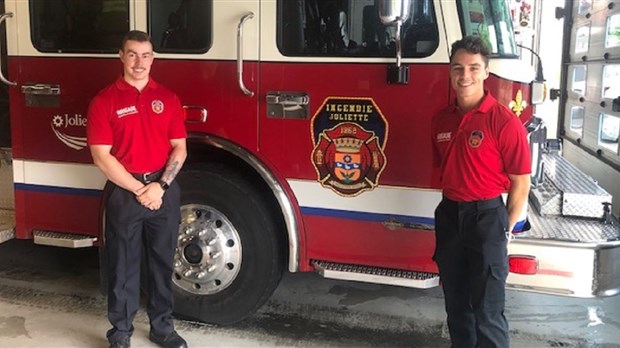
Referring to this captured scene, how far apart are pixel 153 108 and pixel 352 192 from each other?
1.21 m

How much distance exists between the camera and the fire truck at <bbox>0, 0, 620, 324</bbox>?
3.59 m

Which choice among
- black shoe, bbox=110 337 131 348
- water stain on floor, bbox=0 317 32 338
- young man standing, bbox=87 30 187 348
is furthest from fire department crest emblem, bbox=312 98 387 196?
water stain on floor, bbox=0 317 32 338

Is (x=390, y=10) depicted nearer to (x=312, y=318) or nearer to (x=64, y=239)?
(x=312, y=318)

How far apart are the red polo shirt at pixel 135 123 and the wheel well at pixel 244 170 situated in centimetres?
47

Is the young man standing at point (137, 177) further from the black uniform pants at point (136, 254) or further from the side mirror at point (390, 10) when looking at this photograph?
the side mirror at point (390, 10)

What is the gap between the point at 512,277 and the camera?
3615 mm

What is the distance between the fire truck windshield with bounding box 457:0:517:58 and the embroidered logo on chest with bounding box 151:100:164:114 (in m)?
1.67

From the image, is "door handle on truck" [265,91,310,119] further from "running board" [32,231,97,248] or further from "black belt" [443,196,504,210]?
"running board" [32,231,97,248]

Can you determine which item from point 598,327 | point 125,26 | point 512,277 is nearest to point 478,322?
point 512,277

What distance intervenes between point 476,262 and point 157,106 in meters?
1.86

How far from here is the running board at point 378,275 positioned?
3707mm

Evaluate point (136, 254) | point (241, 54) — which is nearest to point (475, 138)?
point (241, 54)

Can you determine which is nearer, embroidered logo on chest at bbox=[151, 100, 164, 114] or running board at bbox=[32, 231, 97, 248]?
embroidered logo on chest at bbox=[151, 100, 164, 114]

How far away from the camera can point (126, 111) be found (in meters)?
3.54
